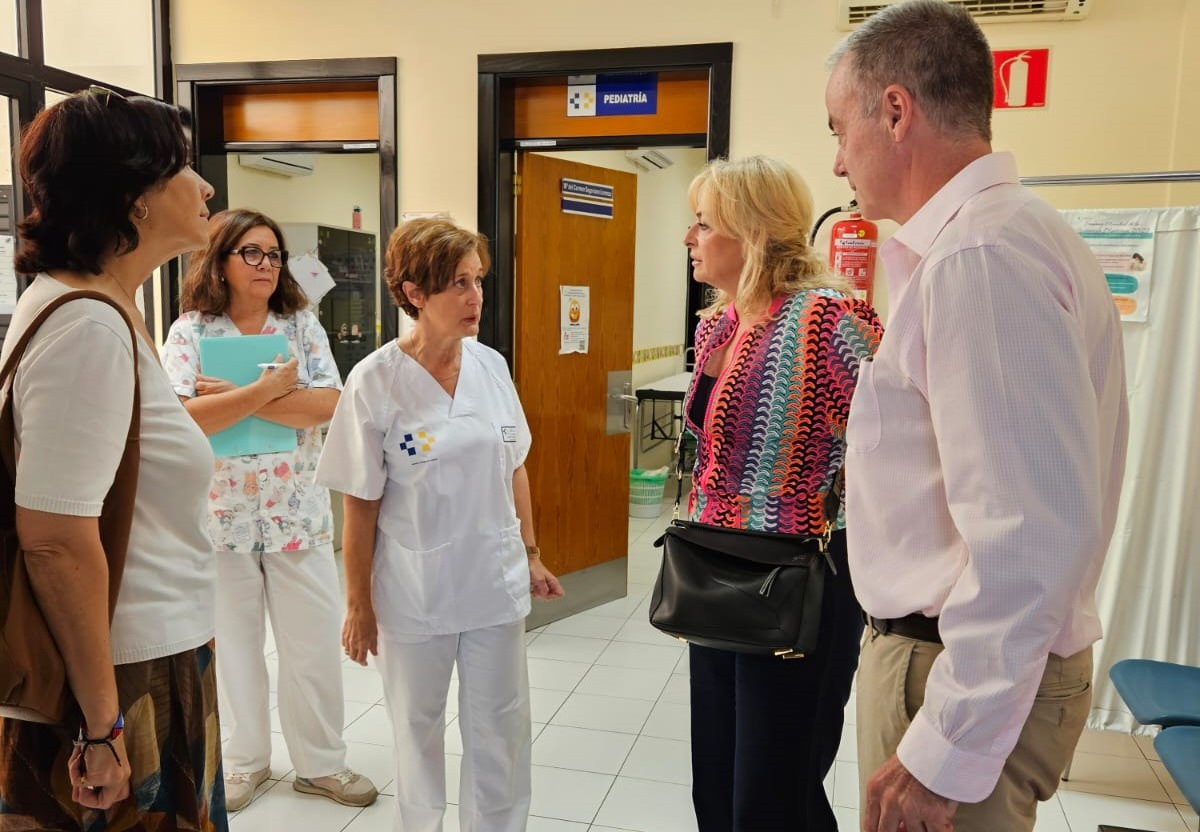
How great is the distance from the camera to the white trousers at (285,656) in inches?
111

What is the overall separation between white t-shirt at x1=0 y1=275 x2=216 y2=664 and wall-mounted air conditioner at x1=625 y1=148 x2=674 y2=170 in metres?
6.55

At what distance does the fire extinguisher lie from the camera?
373 centimetres

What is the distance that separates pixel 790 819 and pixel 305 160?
5.88 m

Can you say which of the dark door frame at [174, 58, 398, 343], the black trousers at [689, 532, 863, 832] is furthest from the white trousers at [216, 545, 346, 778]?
the dark door frame at [174, 58, 398, 343]

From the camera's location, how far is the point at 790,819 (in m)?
1.82

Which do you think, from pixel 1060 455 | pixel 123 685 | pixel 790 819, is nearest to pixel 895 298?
pixel 1060 455

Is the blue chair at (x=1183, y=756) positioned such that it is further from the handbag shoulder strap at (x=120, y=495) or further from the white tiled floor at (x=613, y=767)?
the handbag shoulder strap at (x=120, y=495)

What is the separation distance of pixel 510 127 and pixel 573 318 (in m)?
0.98

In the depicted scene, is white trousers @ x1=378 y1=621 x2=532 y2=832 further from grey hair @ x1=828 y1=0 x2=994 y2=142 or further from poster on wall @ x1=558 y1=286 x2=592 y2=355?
poster on wall @ x1=558 y1=286 x2=592 y2=355

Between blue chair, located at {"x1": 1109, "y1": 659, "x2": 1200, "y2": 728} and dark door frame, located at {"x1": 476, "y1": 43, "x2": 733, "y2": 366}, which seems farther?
dark door frame, located at {"x1": 476, "y1": 43, "x2": 733, "y2": 366}

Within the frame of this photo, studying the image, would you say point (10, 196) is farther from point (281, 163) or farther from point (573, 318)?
point (281, 163)

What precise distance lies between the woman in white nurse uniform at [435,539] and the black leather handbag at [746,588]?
21.3 inches

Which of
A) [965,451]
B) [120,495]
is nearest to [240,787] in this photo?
[120,495]

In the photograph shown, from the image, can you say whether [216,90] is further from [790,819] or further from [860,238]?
[790,819]
